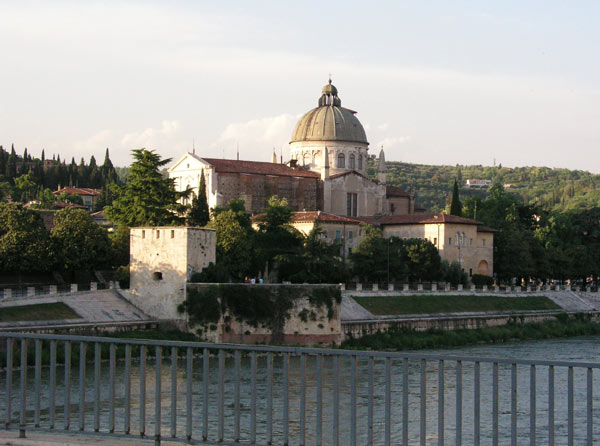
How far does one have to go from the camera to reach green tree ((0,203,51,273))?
164 feet

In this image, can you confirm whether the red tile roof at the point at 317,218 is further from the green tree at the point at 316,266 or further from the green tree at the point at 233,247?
the green tree at the point at 233,247

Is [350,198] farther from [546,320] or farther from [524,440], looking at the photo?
[524,440]

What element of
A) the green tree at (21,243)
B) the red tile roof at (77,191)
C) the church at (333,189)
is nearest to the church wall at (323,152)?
the church at (333,189)

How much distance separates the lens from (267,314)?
45812mm

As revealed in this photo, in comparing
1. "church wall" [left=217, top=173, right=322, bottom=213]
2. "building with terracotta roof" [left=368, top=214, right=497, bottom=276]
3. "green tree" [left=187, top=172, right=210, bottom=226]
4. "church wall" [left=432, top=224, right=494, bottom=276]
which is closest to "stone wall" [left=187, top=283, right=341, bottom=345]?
"green tree" [left=187, top=172, right=210, bottom=226]

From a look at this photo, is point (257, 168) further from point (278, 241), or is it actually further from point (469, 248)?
point (469, 248)

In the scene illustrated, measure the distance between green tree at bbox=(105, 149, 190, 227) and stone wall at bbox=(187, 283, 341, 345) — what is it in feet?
45.8

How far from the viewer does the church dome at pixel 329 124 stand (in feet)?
281

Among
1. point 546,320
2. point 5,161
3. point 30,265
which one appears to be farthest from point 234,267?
point 5,161

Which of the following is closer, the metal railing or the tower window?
the metal railing

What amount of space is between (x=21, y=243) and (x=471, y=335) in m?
22.7

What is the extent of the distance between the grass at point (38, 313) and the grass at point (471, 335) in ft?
39.9

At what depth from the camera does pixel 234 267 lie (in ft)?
188

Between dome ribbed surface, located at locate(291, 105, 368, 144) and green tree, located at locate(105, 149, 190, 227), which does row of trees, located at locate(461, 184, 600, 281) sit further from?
green tree, located at locate(105, 149, 190, 227)
